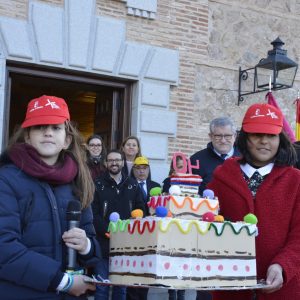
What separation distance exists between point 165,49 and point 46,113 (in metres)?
6.52

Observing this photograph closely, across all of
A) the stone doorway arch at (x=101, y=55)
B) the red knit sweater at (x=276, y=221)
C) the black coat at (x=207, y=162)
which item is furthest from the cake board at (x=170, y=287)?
the stone doorway arch at (x=101, y=55)

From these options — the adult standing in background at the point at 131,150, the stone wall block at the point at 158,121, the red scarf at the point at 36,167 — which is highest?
the stone wall block at the point at 158,121

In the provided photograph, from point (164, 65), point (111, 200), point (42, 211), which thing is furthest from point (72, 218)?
point (164, 65)

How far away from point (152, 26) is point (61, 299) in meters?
6.91

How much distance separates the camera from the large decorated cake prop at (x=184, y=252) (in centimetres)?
300

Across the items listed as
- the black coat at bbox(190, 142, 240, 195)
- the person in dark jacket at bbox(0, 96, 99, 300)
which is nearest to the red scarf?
the person in dark jacket at bbox(0, 96, 99, 300)

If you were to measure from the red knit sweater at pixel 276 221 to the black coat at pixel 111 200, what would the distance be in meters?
2.72

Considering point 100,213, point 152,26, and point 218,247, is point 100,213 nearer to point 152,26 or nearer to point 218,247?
point 218,247

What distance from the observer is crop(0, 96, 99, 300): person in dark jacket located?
2.75 metres

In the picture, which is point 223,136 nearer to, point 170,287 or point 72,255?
point 170,287

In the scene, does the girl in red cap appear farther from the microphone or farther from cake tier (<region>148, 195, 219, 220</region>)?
the microphone

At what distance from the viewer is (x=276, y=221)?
3.39 meters

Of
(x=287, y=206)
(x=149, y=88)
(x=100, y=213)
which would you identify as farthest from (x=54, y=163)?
(x=149, y=88)

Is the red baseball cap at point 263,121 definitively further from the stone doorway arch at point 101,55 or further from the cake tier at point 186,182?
the stone doorway arch at point 101,55
